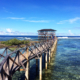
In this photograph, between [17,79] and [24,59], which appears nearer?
[24,59]

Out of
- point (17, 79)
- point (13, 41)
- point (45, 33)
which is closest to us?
point (17, 79)

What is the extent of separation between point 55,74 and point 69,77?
2.05 m

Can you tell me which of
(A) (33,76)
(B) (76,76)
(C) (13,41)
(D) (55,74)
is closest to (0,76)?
(A) (33,76)

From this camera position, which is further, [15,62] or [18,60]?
[18,60]

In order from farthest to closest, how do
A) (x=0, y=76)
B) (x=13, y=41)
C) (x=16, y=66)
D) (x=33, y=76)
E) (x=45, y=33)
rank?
(x=13, y=41)
(x=45, y=33)
(x=33, y=76)
(x=16, y=66)
(x=0, y=76)

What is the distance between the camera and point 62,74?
13.7 m

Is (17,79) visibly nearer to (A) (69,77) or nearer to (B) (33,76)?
(B) (33,76)

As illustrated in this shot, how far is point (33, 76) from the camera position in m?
13.4

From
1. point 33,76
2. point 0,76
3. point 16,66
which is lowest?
point 33,76

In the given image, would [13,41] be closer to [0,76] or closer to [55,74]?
[55,74]

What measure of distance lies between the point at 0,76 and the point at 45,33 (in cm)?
2771

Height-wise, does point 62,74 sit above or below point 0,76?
below

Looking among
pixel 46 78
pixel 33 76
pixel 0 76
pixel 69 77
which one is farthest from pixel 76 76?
pixel 0 76

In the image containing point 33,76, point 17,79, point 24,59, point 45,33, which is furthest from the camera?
point 45,33
